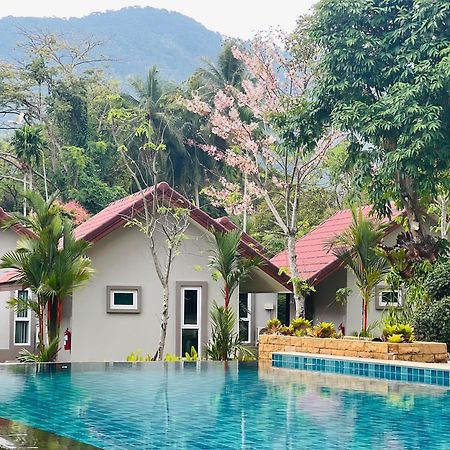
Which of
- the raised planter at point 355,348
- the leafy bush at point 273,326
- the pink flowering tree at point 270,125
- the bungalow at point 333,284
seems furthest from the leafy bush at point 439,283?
the bungalow at point 333,284

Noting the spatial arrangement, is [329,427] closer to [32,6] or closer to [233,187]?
[233,187]

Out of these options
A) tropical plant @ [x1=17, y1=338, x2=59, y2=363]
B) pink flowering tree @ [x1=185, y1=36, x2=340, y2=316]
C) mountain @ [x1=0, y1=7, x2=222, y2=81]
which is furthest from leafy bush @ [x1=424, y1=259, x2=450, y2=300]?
mountain @ [x1=0, y1=7, x2=222, y2=81]

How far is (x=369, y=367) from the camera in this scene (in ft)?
47.7

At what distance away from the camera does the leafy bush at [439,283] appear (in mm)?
16219

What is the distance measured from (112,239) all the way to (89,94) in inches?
1101

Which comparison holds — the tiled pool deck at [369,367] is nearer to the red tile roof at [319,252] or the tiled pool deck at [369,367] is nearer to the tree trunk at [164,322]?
the tree trunk at [164,322]

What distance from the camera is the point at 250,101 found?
21.3 m

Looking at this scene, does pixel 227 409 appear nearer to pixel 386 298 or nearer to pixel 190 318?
pixel 190 318

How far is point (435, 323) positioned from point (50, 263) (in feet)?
23.8

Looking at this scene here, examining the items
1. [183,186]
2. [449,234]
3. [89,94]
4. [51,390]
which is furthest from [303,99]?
[89,94]

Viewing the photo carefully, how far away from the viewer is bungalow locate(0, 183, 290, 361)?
1923cm

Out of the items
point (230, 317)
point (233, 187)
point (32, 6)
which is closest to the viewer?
point (230, 317)

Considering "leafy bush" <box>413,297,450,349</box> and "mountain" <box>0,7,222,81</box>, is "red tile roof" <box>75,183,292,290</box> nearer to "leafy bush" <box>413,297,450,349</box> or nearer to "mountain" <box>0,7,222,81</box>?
"leafy bush" <box>413,297,450,349</box>

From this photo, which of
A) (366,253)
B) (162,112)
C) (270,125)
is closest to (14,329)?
(270,125)
